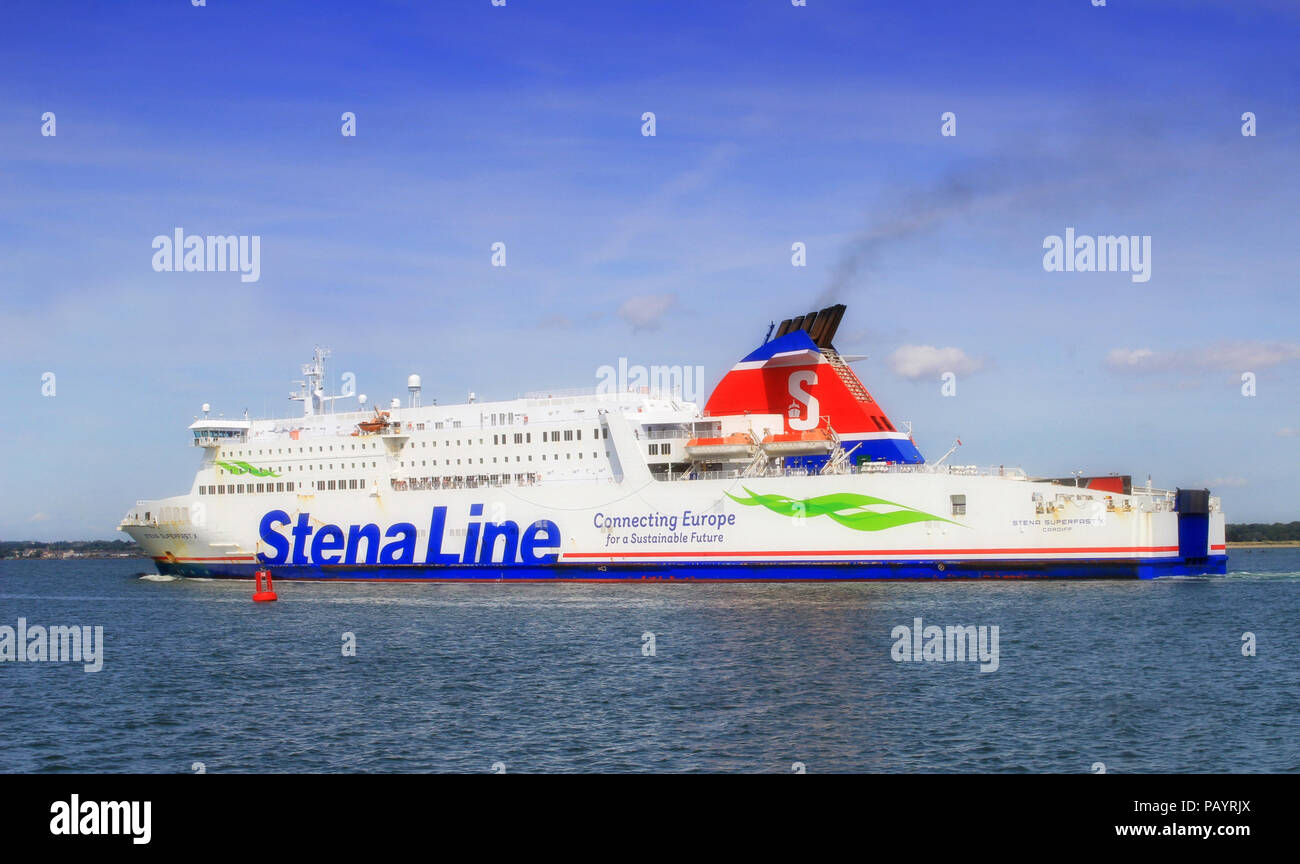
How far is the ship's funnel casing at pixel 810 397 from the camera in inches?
1359

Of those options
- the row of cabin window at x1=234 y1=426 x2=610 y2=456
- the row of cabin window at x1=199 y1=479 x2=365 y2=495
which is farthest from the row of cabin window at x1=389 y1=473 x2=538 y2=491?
Result: the row of cabin window at x1=199 y1=479 x2=365 y2=495

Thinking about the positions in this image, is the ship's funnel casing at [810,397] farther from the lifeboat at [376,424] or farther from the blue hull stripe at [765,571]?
the lifeboat at [376,424]

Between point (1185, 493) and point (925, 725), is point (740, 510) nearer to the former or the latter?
point (1185, 493)

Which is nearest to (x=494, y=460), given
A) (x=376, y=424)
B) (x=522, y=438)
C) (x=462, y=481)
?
(x=522, y=438)

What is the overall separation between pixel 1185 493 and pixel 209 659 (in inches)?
1018

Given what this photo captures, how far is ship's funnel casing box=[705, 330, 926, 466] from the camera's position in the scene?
1359 inches

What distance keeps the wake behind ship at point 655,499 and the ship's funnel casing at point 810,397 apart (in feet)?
0.21

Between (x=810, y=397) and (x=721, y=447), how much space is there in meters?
3.48

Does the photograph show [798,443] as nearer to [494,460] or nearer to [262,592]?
[494,460]

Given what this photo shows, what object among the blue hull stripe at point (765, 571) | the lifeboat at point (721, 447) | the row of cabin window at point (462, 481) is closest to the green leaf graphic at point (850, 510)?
the blue hull stripe at point (765, 571)

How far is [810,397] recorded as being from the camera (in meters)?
35.8

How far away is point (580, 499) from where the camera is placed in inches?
1405

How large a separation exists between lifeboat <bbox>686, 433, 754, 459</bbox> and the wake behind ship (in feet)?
0.19
